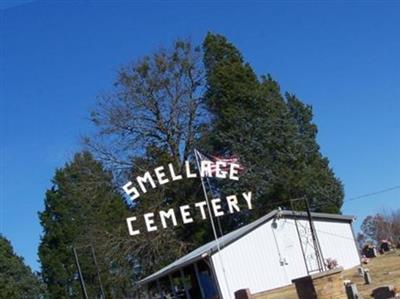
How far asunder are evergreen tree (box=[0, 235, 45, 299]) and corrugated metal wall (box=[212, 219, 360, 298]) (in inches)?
1066

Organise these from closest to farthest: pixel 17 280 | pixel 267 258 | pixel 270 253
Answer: pixel 267 258 → pixel 270 253 → pixel 17 280

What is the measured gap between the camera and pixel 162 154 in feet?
161

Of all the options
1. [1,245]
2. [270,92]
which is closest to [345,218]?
[270,92]

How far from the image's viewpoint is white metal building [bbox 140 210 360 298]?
34.8 metres

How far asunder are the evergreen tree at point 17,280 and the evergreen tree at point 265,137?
19390 millimetres

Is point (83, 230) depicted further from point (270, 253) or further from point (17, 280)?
point (270, 253)

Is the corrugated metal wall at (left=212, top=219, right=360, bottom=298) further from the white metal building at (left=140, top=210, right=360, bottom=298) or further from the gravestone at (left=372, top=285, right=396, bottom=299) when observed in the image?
the gravestone at (left=372, top=285, right=396, bottom=299)

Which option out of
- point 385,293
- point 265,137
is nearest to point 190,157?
point 265,137

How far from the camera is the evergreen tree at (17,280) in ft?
190

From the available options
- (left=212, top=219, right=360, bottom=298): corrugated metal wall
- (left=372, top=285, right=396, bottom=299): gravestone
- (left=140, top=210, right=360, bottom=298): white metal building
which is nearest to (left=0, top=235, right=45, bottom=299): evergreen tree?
(left=140, top=210, right=360, bottom=298): white metal building

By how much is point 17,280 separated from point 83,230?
8498mm

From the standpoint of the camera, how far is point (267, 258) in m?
35.6

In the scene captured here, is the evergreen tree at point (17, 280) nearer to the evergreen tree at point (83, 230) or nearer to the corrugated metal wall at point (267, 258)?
the evergreen tree at point (83, 230)

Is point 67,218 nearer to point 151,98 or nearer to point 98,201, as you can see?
point 98,201
